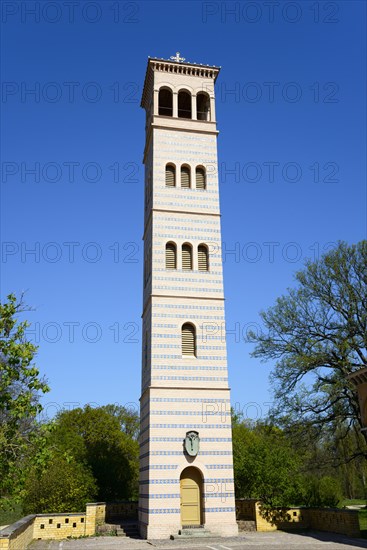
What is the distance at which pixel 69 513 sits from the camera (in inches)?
864

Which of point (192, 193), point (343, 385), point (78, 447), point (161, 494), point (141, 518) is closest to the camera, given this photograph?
point (161, 494)

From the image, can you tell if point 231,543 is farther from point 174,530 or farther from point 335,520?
point 335,520

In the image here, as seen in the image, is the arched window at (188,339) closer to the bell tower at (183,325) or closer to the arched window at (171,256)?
the bell tower at (183,325)

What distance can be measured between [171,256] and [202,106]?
414 inches

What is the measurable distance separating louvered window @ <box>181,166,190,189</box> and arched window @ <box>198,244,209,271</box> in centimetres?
345

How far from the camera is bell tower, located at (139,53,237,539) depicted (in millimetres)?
20812

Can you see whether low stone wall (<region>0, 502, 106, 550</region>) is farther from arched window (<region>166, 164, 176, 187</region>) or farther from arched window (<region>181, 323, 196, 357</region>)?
arched window (<region>166, 164, 176, 187</region>)

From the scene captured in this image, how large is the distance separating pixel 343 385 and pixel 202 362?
23.6 feet

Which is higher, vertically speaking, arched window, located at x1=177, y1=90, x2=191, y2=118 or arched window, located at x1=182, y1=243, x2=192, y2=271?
arched window, located at x1=177, y1=90, x2=191, y2=118

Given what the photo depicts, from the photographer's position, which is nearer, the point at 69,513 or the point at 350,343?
the point at 69,513

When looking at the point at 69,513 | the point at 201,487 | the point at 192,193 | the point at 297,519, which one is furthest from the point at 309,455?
the point at 192,193

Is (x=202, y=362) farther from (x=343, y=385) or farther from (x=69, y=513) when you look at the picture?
(x=69, y=513)

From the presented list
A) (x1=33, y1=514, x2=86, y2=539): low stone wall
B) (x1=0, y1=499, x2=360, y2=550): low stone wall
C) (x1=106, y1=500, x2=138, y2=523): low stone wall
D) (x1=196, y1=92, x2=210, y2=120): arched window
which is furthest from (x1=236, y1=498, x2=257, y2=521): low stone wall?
(x1=196, y1=92, x2=210, y2=120): arched window

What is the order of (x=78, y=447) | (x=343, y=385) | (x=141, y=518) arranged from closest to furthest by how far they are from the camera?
(x=141, y=518) → (x=343, y=385) → (x=78, y=447)
